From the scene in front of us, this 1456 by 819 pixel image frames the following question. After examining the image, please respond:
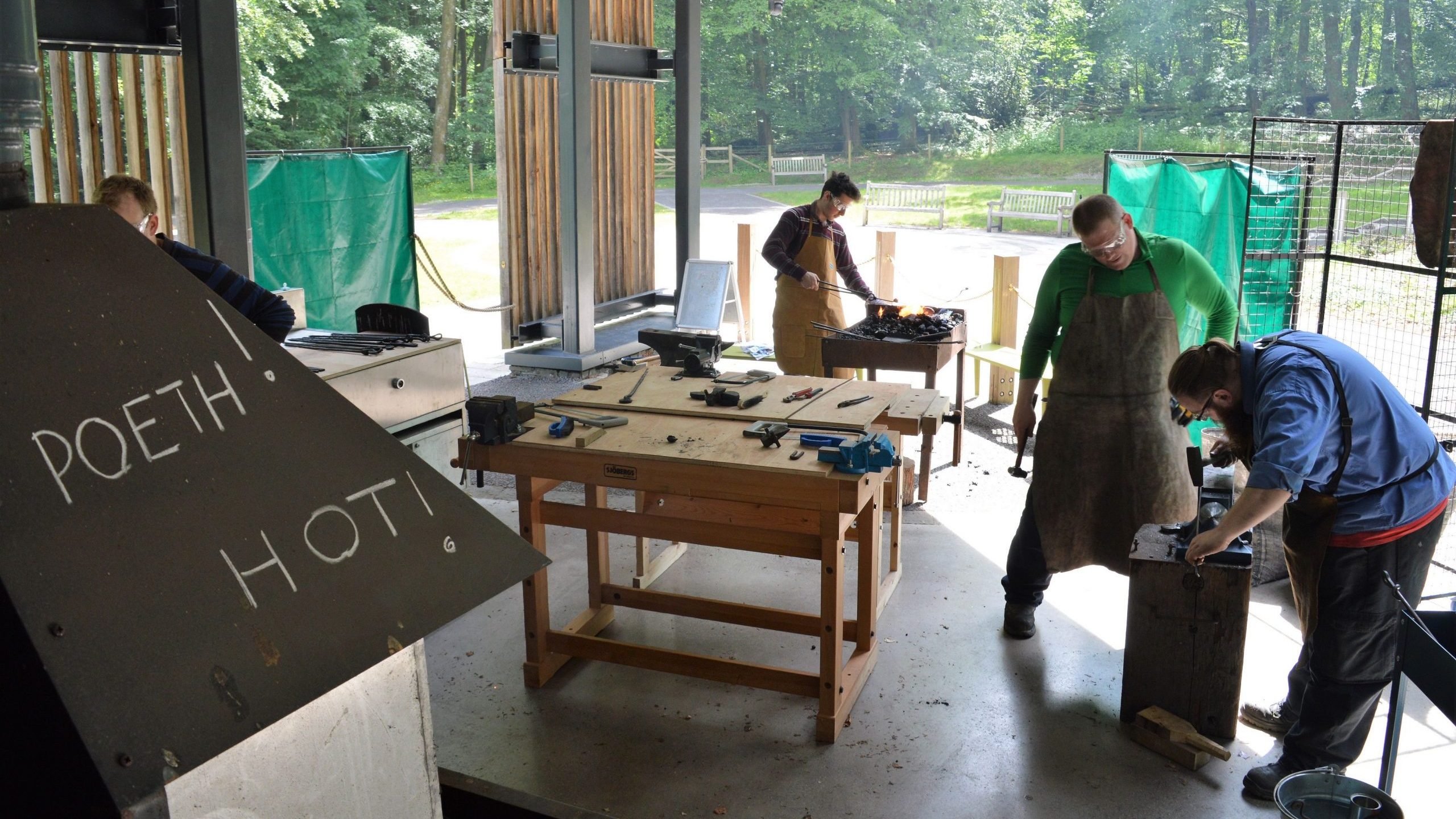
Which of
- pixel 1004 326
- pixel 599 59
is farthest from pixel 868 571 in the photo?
pixel 599 59

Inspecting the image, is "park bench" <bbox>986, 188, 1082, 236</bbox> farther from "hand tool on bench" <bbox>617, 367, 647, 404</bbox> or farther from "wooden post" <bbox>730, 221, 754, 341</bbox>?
"hand tool on bench" <bbox>617, 367, 647, 404</bbox>

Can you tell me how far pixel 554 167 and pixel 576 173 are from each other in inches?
50.2

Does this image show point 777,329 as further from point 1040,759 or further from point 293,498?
point 293,498

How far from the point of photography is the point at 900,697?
13.1 ft

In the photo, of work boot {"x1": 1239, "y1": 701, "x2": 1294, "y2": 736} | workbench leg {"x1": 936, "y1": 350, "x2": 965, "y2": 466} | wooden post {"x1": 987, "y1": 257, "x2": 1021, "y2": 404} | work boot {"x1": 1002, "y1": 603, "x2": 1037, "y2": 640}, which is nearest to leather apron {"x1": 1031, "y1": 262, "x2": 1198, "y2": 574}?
work boot {"x1": 1002, "y1": 603, "x2": 1037, "y2": 640}

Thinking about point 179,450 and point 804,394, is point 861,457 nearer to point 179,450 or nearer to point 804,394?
point 804,394

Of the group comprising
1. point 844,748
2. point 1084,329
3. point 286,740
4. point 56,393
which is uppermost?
point 56,393

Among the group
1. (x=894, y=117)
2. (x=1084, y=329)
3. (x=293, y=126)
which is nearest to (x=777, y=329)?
(x=1084, y=329)

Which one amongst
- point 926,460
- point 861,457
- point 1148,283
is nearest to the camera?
point 861,457

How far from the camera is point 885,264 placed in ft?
32.4

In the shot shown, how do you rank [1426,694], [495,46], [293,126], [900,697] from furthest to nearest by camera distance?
[293,126]
[495,46]
[900,697]
[1426,694]

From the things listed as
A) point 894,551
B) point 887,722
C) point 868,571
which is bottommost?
point 887,722

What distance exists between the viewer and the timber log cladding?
9312 mm

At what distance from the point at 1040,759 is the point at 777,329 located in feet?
12.1
